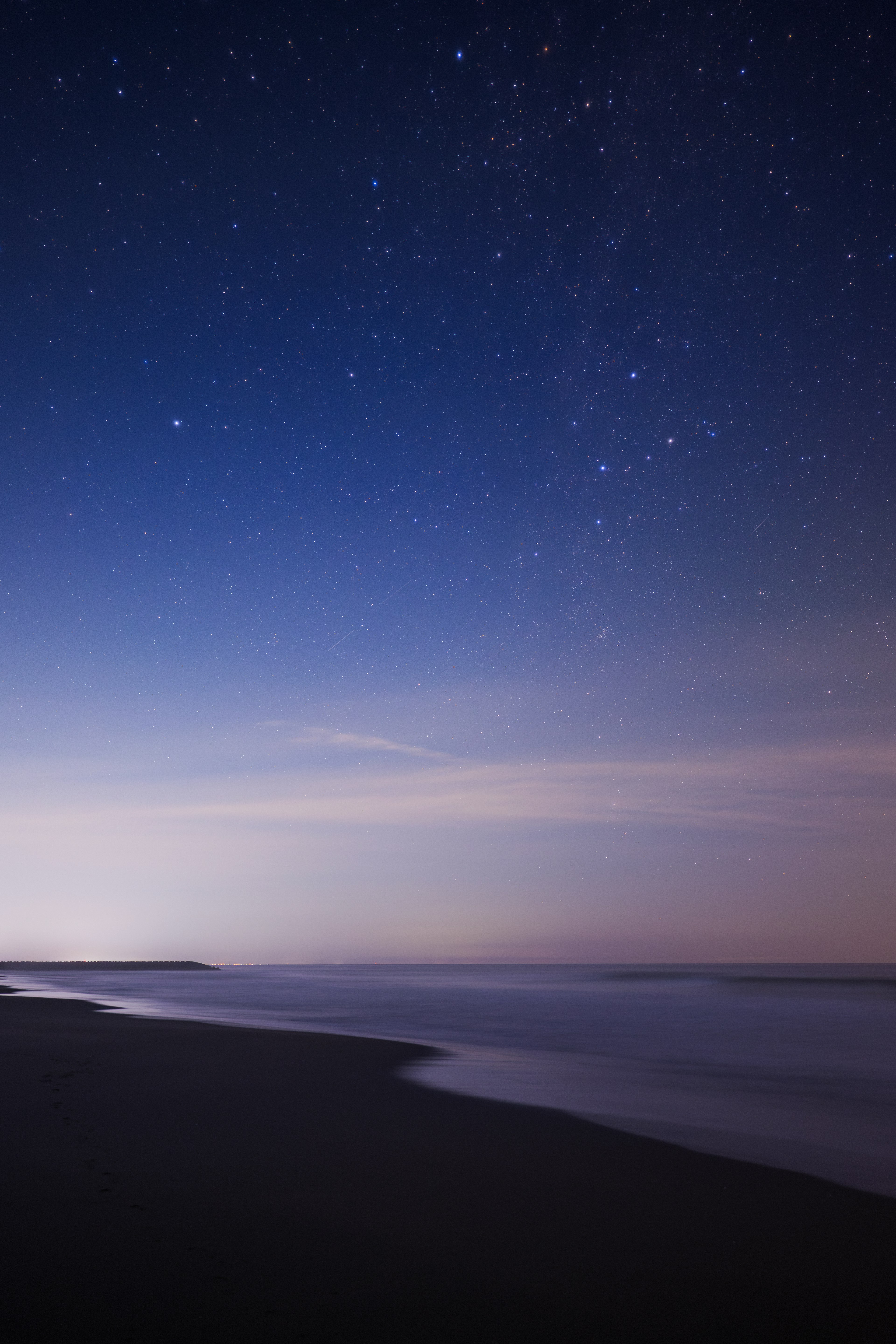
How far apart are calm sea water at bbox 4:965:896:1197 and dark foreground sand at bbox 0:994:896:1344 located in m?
1.25

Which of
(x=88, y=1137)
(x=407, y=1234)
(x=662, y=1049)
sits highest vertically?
(x=88, y=1137)

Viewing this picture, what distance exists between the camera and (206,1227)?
14.2 ft

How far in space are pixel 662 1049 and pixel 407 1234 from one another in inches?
542

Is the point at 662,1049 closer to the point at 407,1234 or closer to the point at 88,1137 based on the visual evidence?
the point at 88,1137

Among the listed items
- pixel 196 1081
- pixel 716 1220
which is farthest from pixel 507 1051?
pixel 716 1220

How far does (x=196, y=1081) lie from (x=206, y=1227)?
530 centimetres

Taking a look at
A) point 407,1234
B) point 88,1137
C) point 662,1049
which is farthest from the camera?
point 662,1049

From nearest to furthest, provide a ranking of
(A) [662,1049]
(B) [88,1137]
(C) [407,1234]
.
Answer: (C) [407,1234] < (B) [88,1137] < (A) [662,1049]

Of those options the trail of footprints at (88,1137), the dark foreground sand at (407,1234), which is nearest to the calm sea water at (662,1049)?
the dark foreground sand at (407,1234)

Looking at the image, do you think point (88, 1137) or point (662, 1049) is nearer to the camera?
A: point (88, 1137)

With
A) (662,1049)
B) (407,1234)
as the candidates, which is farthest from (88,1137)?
(662,1049)

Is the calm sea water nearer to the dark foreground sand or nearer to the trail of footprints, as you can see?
the dark foreground sand

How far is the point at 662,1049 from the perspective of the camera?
649 inches

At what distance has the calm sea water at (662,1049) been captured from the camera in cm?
753
